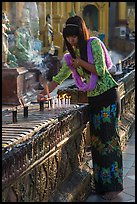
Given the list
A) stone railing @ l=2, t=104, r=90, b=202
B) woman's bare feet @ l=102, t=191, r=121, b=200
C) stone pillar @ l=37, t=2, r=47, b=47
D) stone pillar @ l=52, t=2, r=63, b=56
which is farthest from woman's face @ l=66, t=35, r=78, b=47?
stone pillar @ l=52, t=2, r=63, b=56

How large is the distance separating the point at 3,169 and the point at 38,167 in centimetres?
70

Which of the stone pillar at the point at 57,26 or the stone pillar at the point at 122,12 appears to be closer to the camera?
the stone pillar at the point at 57,26

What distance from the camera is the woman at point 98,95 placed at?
3906 millimetres

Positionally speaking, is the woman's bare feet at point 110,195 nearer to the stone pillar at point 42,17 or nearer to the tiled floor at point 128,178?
the tiled floor at point 128,178

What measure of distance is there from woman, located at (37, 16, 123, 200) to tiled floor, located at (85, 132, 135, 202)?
3.5 inches

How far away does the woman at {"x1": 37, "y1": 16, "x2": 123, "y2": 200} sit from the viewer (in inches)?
154

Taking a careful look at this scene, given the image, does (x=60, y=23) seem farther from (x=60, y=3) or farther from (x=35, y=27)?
(x=35, y=27)

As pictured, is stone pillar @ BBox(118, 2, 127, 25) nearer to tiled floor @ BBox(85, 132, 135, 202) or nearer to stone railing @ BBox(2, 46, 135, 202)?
tiled floor @ BBox(85, 132, 135, 202)

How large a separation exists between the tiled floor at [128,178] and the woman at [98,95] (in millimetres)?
88

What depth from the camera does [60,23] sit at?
2017cm

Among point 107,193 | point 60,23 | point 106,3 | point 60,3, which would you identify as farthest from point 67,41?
point 106,3

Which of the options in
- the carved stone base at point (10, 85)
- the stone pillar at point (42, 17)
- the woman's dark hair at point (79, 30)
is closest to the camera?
the woman's dark hair at point (79, 30)

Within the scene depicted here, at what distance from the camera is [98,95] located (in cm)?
405

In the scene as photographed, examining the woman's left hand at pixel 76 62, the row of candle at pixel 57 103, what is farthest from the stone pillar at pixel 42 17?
the woman's left hand at pixel 76 62
